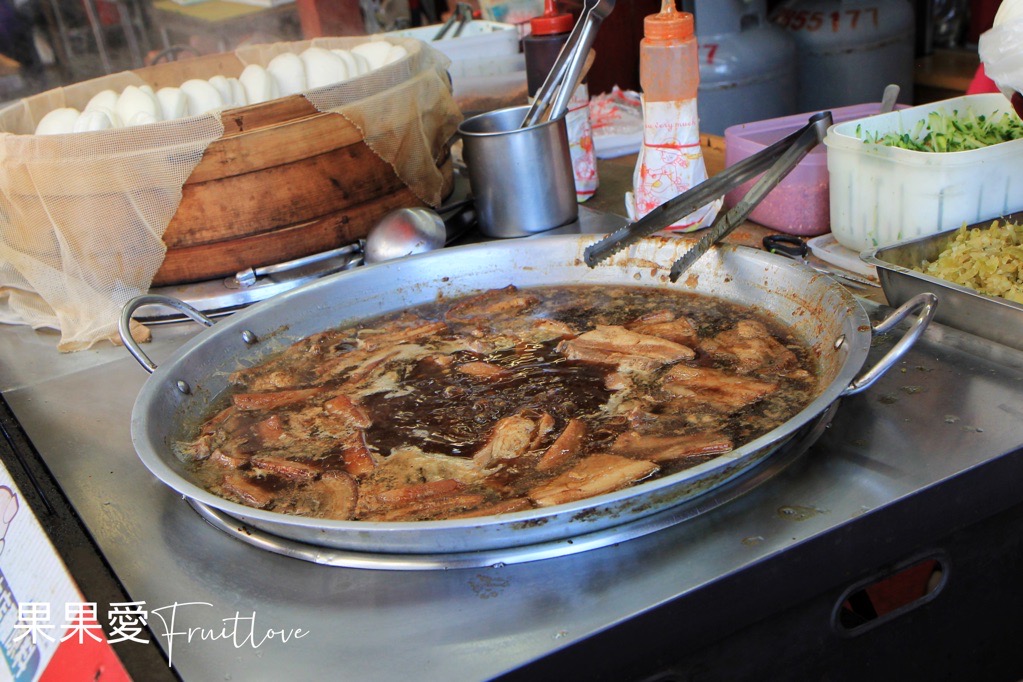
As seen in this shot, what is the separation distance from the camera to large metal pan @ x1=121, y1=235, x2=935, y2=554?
972 millimetres

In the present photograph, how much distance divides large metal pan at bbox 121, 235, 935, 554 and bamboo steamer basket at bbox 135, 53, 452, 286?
0.32 meters

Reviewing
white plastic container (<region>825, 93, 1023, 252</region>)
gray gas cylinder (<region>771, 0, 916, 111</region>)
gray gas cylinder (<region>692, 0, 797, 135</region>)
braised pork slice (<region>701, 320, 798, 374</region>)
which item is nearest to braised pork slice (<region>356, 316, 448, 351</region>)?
braised pork slice (<region>701, 320, 798, 374</region>)

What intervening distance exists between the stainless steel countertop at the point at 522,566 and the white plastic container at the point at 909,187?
354mm

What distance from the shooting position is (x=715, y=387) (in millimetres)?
1295

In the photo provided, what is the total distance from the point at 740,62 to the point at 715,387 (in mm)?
2650

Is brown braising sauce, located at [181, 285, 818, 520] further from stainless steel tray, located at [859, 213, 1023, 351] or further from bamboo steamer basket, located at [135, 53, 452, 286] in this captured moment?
bamboo steamer basket, located at [135, 53, 452, 286]

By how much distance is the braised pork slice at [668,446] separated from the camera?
3.70 feet

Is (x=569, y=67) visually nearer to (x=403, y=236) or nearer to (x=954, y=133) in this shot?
(x=403, y=236)

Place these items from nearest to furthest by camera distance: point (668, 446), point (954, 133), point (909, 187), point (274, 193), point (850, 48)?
1. point (668, 446)
2. point (909, 187)
3. point (954, 133)
4. point (274, 193)
5. point (850, 48)

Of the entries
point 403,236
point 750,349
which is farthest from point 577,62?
point 750,349

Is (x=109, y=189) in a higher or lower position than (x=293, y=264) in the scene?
higher

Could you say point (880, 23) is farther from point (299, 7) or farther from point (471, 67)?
point (299, 7)

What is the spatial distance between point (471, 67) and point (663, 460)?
2472 mm

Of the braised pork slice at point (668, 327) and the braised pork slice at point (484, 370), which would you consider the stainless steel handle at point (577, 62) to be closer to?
the braised pork slice at point (668, 327)
